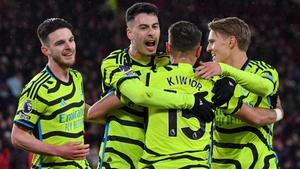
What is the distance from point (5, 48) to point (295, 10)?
899 cm

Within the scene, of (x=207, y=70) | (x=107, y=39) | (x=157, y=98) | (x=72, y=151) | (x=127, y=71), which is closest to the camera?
(x=157, y=98)

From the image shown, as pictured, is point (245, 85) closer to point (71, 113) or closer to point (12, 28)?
point (71, 113)

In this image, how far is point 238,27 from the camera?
6586 millimetres

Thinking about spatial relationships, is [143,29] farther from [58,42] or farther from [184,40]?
[58,42]

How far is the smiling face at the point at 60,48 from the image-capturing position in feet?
21.6

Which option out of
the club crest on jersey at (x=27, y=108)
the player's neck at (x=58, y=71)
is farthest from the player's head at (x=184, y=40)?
the club crest on jersey at (x=27, y=108)

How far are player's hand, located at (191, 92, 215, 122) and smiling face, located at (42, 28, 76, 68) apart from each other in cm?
129

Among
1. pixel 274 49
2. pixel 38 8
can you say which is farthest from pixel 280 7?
pixel 38 8

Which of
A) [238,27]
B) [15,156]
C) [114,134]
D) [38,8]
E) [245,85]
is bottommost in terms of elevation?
[15,156]

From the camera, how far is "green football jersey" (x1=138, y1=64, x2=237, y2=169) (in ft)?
19.0

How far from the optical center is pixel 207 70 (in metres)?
5.86

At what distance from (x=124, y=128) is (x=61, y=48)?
868 millimetres

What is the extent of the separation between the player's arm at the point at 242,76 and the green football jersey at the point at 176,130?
84 mm

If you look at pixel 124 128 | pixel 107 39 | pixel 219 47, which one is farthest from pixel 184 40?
pixel 107 39
